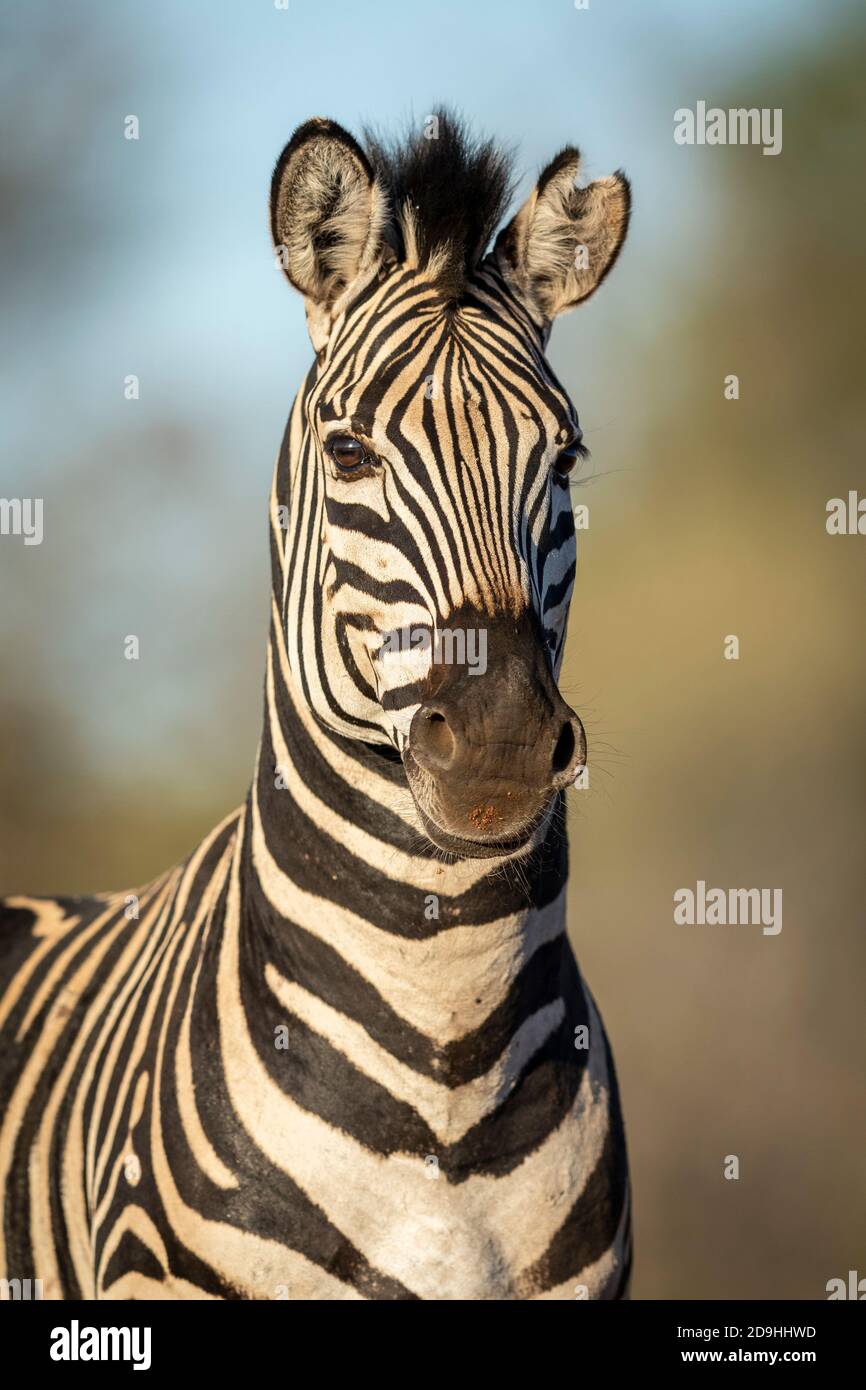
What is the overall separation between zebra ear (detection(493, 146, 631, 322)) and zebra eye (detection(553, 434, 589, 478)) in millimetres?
586

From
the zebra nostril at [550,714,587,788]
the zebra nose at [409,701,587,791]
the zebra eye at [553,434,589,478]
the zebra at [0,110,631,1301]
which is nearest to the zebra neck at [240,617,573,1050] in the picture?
the zebra at [0,110,631,1301]

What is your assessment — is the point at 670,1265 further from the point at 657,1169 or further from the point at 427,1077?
the point at 427,1077

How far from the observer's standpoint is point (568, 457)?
3.74 metres

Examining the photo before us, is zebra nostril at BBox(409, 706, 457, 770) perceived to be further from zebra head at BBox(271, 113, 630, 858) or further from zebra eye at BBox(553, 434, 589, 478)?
zebra eye at BBox(553, 434, 589, 478)

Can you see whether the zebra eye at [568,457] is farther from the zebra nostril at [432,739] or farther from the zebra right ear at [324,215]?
the zebra nostril at [432,739]

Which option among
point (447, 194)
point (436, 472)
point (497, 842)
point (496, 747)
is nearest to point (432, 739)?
point (496, 747)

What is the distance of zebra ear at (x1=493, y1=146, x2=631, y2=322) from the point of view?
410cm

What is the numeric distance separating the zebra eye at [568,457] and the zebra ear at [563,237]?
0.59 m

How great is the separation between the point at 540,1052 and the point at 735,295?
21.2m

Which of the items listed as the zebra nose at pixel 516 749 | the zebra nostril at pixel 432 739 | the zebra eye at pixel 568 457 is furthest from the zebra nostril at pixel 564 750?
the zebra eye at pixel 568 457

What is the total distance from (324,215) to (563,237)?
Result: 2.57 feet

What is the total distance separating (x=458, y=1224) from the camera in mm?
3543

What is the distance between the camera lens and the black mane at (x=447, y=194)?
12.3 ft
